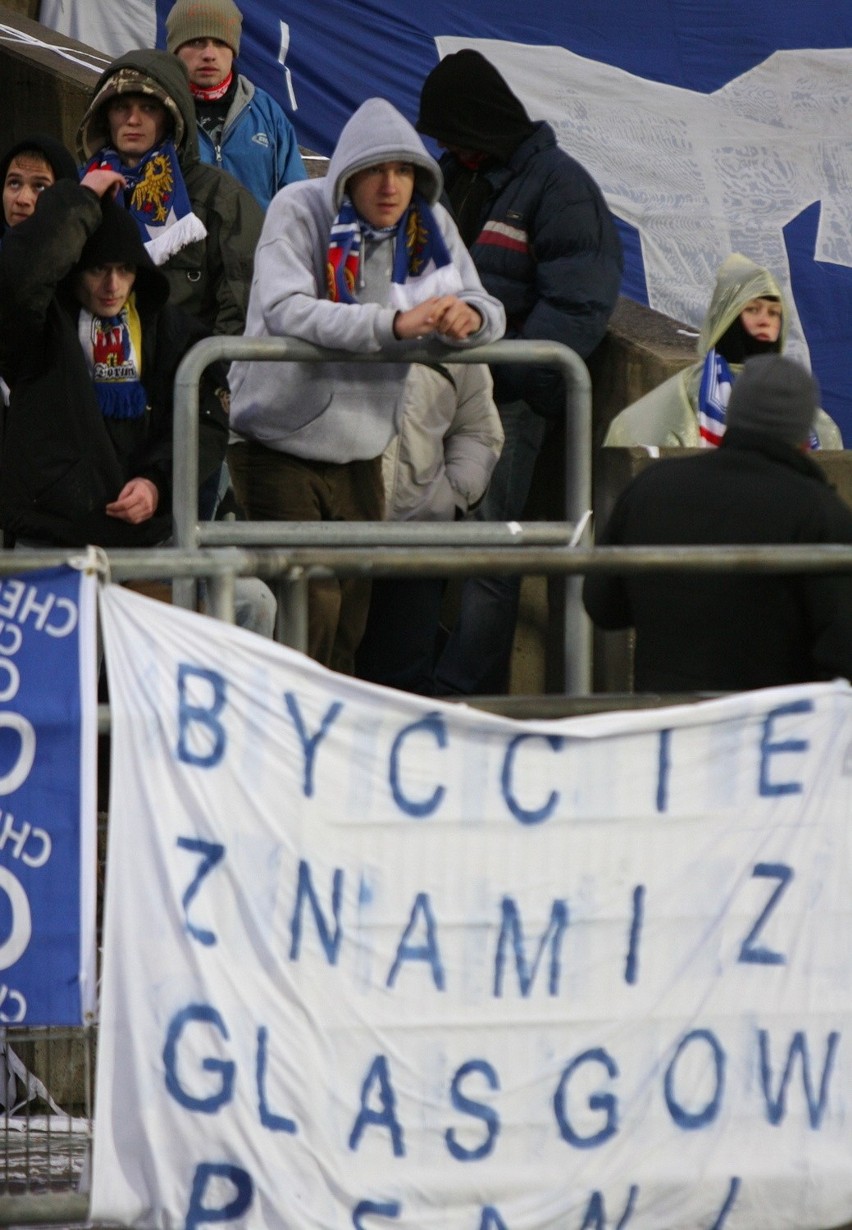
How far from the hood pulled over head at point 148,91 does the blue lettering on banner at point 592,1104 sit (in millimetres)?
3783

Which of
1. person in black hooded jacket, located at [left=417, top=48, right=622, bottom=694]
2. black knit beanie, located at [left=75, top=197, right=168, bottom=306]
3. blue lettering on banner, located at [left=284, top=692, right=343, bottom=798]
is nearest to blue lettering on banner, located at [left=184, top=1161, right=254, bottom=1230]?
blue lettering on banner, located at [left=284, top=692, right=343, bottom=798]

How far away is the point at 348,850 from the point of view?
374cm

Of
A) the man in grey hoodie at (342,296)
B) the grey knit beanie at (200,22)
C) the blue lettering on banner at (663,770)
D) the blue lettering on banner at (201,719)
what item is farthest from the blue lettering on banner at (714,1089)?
the grey knit beanie at (200,22)

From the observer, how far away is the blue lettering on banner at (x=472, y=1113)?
12.3 ft

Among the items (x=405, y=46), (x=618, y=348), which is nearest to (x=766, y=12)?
(x=405, y=46)

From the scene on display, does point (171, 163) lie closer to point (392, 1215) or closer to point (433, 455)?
point (433, 455)

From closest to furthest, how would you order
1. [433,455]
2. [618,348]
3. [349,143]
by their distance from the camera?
[349,143], [433,455], [618,348]

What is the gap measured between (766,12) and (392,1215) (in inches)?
358

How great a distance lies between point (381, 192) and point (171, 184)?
113 cm

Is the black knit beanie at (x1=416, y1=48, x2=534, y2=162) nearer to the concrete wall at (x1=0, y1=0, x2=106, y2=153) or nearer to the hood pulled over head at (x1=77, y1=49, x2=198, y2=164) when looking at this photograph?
the hood pulled over head at (x1=77, y1=49, x2=198, y2=164)

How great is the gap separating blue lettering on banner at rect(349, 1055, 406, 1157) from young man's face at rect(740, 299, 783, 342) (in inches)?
153

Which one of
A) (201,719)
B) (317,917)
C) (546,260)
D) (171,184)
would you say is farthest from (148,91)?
(317,917)

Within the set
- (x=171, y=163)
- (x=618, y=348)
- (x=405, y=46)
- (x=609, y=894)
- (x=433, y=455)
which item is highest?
(x=405, y=46)

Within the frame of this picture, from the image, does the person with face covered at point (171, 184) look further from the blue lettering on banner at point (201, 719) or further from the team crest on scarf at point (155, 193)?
the blue lettering on banner at point (201, 719)
